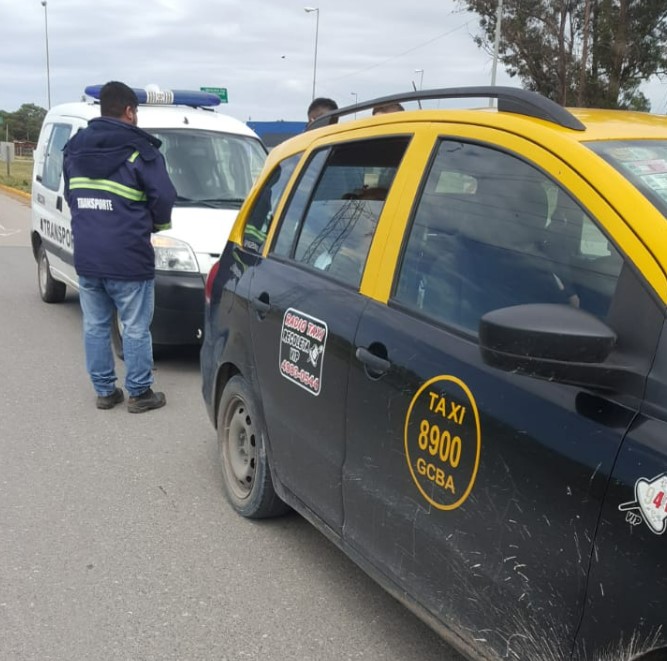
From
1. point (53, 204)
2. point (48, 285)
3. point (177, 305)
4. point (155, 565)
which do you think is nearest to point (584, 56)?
point (48, 285)

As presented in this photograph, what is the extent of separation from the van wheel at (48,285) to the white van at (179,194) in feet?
0.04

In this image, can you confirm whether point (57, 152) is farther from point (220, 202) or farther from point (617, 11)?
point (617, 11)

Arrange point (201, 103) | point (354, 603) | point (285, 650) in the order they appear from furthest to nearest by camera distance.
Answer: point (201, 103) → point (354, 603) → point (285, 650)

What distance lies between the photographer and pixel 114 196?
4.90 m

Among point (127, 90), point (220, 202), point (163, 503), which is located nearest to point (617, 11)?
point (220, 202)

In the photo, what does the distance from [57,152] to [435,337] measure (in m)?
6.57

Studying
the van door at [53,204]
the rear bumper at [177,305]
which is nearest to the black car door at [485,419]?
the rear bumper at [177,305]

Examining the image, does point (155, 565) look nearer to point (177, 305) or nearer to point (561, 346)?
point (561, 346)

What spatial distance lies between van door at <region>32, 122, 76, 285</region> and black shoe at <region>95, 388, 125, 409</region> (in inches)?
78.3

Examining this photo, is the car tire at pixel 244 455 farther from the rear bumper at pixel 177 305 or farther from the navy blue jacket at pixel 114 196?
the rear bumper at pixel 177 305

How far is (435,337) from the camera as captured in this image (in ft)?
A: 7.66

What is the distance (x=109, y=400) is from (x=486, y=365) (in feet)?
12.5

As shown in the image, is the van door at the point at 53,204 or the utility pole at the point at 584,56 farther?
the utility pole at the point at 584,56

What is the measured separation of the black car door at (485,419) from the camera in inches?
73.1
